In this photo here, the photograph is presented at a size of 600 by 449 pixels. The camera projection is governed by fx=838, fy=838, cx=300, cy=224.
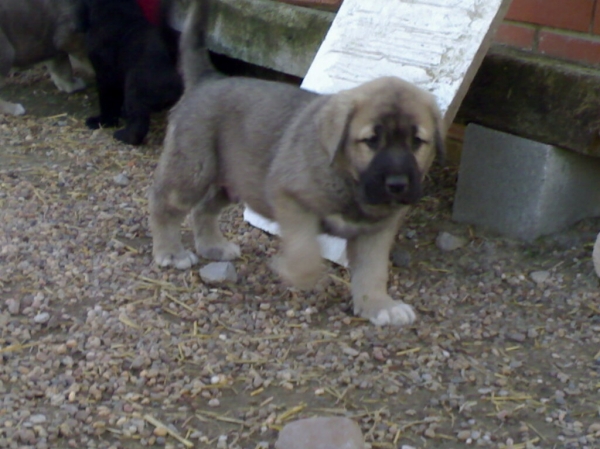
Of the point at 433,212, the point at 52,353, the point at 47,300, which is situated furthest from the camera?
the point at 433,212

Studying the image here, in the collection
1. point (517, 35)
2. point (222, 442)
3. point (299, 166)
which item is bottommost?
point (222, 442)

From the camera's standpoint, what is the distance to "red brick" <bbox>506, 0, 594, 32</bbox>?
4.28m

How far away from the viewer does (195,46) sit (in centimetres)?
402

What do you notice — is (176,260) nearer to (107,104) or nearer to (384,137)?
(384,137)

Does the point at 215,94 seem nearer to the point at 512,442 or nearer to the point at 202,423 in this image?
the point at 202,423

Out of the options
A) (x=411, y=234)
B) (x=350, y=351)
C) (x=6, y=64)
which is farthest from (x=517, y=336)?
(x=6, y=64)

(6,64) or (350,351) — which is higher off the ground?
(350,351)

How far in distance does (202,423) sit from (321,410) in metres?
0.41

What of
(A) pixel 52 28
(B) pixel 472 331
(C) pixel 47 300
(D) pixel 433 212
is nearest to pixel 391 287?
(B) pixel 472 331

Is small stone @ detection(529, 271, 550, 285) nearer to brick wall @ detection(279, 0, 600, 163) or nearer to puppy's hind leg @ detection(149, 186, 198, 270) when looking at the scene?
brick wall @ detection(279, 0, 600, 163)

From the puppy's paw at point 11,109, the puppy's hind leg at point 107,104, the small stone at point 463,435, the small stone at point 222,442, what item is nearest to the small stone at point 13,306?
the small stone at point 222,442

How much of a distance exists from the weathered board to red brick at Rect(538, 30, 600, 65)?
2.21ft

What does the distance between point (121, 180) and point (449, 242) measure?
212 cm

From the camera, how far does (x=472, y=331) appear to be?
354 cm
